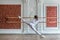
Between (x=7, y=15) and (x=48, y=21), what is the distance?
1.62 m

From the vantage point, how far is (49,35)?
7.16m

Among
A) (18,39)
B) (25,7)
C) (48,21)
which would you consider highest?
(25,7)

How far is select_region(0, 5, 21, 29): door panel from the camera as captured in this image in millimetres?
7480

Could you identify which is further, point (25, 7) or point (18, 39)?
point (25, 7)

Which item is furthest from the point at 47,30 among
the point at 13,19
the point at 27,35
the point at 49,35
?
the point at 13,19

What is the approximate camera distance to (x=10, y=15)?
7.50 meters

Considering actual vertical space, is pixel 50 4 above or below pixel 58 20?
above

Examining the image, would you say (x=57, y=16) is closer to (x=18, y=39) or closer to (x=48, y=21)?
(x=48, y=21)

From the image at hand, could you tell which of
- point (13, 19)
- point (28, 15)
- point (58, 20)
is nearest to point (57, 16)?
point (58, 20)

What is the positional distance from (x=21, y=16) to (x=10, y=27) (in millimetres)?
614

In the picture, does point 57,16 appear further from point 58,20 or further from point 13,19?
point 13,19

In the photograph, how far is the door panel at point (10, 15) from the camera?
748 cm

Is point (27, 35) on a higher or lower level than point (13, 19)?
lower

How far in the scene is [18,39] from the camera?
254 inches
